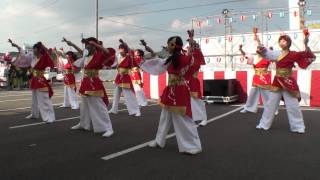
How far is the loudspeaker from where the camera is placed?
47.5 feet

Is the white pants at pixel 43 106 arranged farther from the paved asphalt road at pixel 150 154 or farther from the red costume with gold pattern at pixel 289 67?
the red costume with gold pattern at pixel 289 67

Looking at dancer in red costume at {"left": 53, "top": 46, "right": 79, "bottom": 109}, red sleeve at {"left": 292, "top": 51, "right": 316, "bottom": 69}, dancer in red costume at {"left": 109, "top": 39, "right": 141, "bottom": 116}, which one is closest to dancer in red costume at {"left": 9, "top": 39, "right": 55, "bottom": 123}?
dancer in red costume at {"left": 109, "top": 39, "right": 141, "bottom": 116}

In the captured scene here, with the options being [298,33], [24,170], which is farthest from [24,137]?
[298,33]

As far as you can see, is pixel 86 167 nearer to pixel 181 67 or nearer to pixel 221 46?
pixel 181 67

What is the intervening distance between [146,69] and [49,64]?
14.3 ft

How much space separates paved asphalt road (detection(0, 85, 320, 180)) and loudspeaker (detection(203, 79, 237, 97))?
443 centimetres

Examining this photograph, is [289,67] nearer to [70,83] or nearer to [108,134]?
[108,134]

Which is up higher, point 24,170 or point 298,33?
point 298,33

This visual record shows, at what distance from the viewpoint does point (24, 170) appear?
5629 mm

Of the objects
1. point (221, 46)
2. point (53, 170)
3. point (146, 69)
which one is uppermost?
point (221, 46)

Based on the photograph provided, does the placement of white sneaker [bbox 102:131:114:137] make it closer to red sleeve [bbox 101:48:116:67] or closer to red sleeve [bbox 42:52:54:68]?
red sleeve [bbox 101:48:116:67]

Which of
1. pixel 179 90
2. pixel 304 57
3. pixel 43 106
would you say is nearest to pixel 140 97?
pixel 43 106

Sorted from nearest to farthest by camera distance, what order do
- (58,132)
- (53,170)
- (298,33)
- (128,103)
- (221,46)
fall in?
(53,170) < (58,132) < (128,103) < (298,33) < (221,46)

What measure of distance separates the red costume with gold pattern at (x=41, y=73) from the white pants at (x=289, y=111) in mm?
5333
